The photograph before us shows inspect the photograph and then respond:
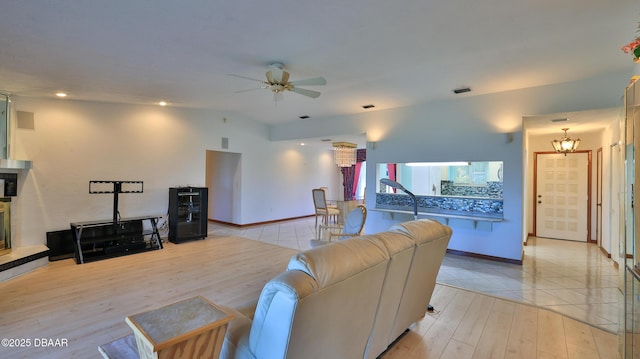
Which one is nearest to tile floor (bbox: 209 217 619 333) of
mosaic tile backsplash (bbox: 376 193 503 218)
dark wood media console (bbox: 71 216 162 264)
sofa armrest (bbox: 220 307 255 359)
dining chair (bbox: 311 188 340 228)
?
mosaic tile backsplash (bbox: 376 193 503 218)

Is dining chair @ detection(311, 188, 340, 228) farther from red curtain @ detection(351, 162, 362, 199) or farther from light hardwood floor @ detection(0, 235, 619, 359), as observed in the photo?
red curtain @ detection(351, 162, 362, 199)

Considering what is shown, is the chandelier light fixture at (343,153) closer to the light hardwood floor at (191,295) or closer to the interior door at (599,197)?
the light hardwood floor at (191,295)

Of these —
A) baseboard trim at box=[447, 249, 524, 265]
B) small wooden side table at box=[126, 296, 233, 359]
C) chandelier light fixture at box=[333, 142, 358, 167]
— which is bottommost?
baseboard trim at box=[447, 249, 524, 265]

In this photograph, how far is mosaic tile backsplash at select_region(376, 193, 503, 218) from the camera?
4.93 m

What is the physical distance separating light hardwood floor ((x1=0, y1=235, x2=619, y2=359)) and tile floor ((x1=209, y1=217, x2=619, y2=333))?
333 mm

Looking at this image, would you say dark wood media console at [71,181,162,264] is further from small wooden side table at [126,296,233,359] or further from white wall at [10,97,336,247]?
small wooden side table at [126,296,233,359]

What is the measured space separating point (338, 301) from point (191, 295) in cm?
254

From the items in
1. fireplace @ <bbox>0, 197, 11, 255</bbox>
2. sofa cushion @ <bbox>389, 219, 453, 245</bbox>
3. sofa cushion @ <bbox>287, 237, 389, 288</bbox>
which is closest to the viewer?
sofa cushion @ <bbox>287, 237, 389, 288</bbox>

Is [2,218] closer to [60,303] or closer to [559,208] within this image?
[60,303]

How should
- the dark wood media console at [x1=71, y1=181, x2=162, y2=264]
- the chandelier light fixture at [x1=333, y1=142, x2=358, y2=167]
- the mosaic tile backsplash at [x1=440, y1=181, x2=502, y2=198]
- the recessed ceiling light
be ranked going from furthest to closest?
the chandelier light fixture at [x1=333, y1=142, x2=358, y2=167]
the mosaic tile backsplash at [x1=440, y1=181, x2=502, y2=198]
the dark wood media console at [x1=71, y1=181, x2=162, y2=264]
the recessed ceiling light

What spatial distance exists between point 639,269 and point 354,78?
137 inches

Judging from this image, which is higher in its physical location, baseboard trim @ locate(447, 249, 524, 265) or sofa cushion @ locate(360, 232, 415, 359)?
sofa cushion @ locate(360, 232, 415, 359)

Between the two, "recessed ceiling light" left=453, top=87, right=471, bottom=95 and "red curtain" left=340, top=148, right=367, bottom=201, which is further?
"red curtain" left=340, top=148, right=367, bottom=201

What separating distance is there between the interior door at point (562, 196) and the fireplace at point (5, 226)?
10.0 metres
